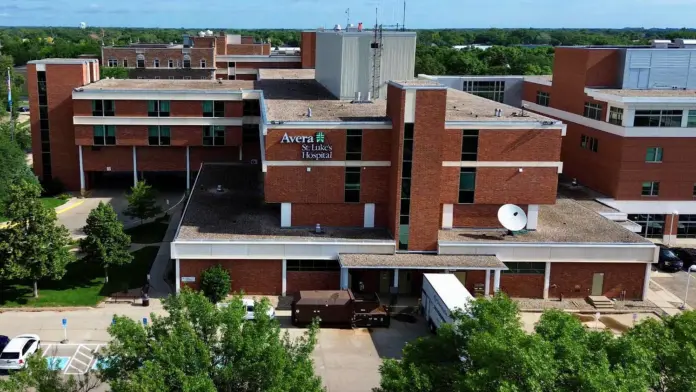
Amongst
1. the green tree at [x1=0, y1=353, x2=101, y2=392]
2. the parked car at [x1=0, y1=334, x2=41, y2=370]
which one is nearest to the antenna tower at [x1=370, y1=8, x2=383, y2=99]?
the parked car at [x1=0, y1=334, x2=41, y2=370]

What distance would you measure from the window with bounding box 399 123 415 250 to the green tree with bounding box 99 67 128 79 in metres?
62.7

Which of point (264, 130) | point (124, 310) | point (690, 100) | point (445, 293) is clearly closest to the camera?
point (445, 293)

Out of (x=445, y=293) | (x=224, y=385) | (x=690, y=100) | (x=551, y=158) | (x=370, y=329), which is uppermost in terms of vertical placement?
(x=690, y=100)

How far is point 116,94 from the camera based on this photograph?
5559 centimetres

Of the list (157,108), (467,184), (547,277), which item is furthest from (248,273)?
(157,108)

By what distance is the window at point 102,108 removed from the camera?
55938mm

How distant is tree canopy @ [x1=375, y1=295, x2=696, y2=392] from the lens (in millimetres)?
16453

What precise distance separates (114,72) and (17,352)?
68.0 m

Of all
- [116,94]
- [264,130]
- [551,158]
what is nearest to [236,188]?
[264,130]

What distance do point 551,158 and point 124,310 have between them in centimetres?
2474

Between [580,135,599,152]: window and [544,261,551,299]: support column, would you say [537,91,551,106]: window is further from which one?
[544,261,551,299]: support column

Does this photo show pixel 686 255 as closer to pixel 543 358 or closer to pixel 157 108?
pixel 543 358

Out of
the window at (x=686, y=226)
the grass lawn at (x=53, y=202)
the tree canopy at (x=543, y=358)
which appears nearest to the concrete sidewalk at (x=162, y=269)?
the grass lawn at (x=53, y=202)

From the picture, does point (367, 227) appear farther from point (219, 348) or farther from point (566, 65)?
point (566, 65)
